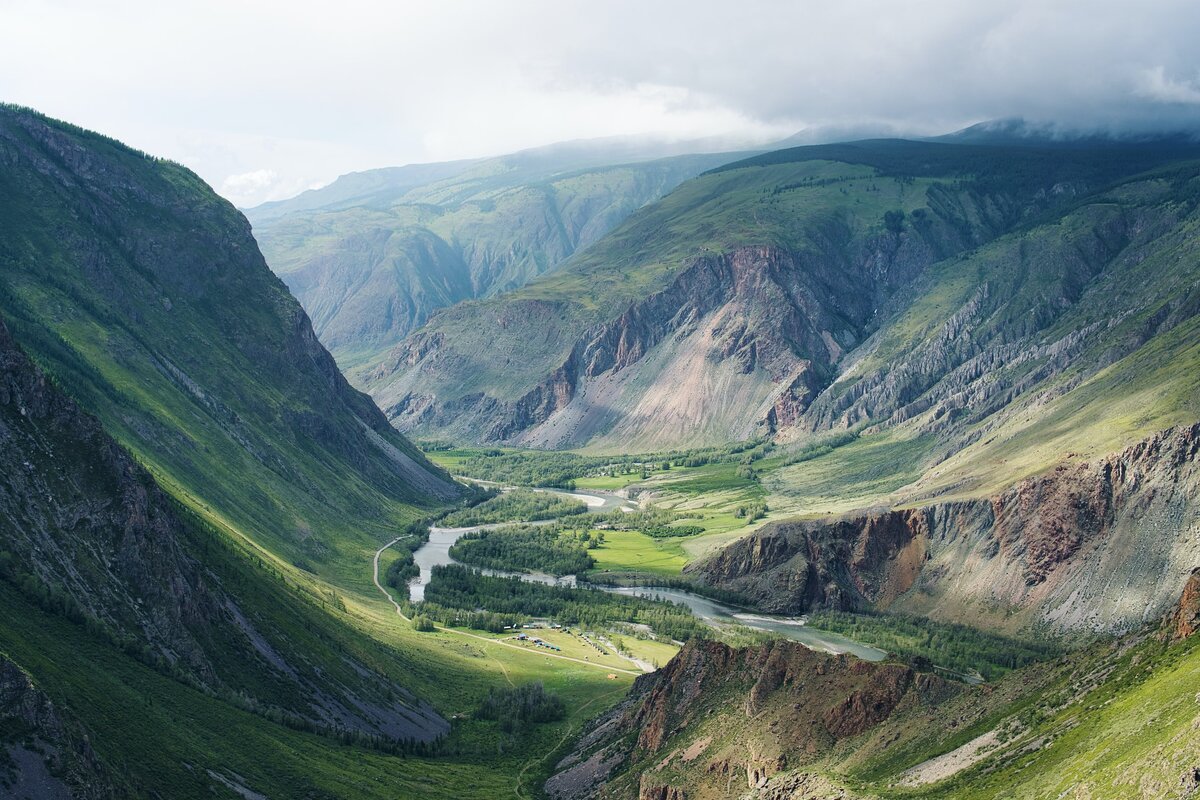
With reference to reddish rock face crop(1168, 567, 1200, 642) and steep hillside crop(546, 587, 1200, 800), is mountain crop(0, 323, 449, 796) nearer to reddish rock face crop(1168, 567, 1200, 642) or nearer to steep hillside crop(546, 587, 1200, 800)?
steep hillside crop(546, 587, 1200, 800)

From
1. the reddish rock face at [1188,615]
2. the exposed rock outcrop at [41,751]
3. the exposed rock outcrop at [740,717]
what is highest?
the exposed rock outcrop at [41,751]

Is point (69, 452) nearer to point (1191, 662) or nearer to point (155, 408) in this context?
point (155, 408)

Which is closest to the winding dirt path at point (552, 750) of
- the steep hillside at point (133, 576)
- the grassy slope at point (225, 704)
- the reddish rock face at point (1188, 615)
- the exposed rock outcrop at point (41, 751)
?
the grassy slope at point (225, 704)

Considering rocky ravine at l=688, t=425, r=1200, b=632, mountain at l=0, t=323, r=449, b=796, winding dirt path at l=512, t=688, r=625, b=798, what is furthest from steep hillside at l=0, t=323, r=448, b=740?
rocky ravine at l=688, t=425, r=1200, b=632

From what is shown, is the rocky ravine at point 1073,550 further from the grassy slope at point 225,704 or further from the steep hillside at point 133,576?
the steep hillside at point 133,576

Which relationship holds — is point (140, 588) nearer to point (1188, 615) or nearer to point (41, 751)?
point (41, 751)

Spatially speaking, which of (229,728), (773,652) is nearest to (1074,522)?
(773,652)
